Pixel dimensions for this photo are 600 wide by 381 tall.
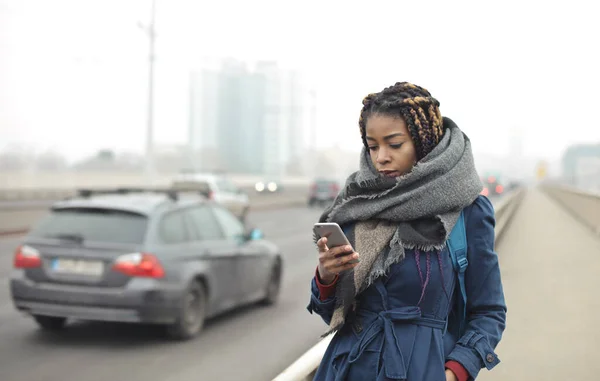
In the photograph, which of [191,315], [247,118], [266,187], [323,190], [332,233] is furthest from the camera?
[247,118]

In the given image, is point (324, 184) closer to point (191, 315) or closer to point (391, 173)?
point (191, 315)

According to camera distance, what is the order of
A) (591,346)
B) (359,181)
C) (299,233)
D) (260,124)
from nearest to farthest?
(359,181)
(591,346)
(299,233)
(260,124)

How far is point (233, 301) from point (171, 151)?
242ft

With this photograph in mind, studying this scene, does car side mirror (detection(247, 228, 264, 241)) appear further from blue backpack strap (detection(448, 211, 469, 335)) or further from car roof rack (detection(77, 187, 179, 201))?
blue backpack strap (detection(448, 211, 469, 335))

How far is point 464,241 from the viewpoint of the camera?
8.36ft

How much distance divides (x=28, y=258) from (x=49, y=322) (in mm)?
886

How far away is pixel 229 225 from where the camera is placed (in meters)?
10.7

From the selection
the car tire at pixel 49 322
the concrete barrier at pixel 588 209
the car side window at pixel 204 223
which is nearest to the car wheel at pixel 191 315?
the car side window at pixel 204 223

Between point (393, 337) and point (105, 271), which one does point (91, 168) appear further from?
point (393, 337)

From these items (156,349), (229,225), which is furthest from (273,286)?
(156,349)

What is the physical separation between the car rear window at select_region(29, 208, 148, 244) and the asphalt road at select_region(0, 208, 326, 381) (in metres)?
1.08

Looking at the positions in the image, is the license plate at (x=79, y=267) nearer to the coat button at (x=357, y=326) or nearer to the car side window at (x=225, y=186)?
the coat button at (x=357, y=326)

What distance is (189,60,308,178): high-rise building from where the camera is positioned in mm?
90438

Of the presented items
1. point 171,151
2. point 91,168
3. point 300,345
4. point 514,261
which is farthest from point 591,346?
point 171,151
